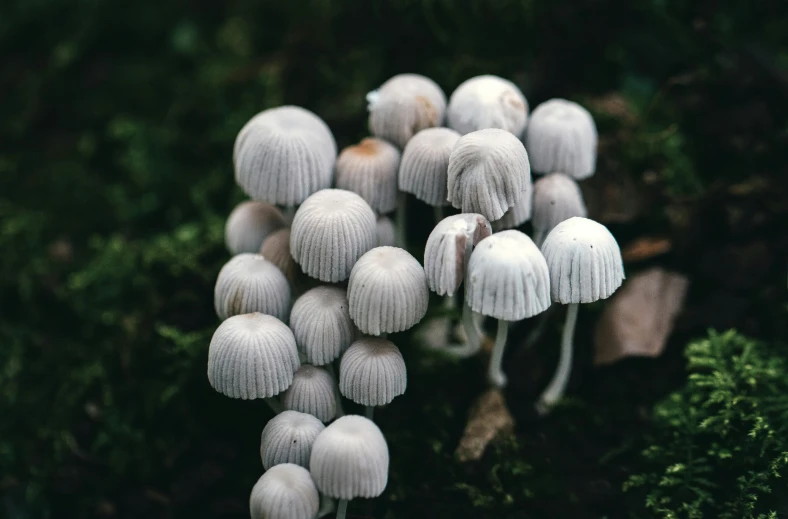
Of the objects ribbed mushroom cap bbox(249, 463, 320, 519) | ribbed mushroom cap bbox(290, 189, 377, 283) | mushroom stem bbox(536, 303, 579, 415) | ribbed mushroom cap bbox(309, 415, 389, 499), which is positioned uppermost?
ribbed mushroom cap bbox(290, 189, 377, 283)

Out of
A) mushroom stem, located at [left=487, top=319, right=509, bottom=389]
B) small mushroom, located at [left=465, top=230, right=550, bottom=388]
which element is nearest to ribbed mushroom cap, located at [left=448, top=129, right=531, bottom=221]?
small mushroom, located at [left=465, top=230, right=550, bottom=388]

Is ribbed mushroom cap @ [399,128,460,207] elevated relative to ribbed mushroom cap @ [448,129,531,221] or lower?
elevated

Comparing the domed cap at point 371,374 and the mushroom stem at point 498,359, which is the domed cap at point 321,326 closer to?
the domed cap at point 371,374

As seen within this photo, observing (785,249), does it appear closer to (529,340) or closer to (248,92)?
(529,340)

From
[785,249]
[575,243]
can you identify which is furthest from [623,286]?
[575,243]

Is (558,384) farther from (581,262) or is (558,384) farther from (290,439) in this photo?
(290,439)

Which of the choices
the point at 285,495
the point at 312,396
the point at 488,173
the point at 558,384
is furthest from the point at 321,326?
the point at 558,384

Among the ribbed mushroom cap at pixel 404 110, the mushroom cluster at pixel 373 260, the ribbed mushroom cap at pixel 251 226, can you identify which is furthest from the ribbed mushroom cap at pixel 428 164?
the ribbed mushroom cap at pixel 251 226

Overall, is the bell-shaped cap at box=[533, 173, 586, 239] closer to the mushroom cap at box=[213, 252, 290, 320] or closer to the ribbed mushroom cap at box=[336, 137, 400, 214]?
the ribbed mushroom cap at box=[336, 137, 400, 214]
